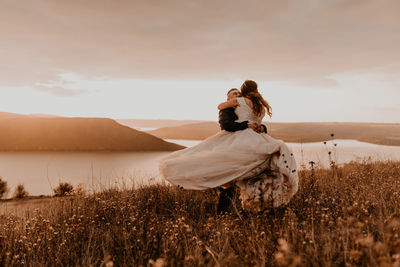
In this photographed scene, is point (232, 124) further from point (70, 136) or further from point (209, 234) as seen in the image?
point (70, 136)

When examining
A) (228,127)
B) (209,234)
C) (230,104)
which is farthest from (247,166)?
(209,234)

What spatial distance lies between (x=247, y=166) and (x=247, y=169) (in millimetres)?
47

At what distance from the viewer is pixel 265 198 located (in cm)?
425

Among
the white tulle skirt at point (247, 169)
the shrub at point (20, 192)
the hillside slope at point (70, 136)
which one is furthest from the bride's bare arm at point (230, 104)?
the hillside slope at point (70, 136)

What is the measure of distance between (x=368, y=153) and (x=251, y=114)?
7249mm

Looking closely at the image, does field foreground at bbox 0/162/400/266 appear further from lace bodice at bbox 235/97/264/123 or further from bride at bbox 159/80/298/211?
lace bodice at bbox 235/97/264/123

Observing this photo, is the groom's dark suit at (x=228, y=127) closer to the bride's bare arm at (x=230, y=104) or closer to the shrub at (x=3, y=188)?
the bride's bare arm at (x=230, y=104)

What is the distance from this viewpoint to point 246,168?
4.38 metres

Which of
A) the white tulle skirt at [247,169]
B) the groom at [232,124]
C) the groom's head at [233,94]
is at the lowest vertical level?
the white tulle skirt at [247,169]

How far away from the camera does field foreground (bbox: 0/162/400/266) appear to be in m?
2.22

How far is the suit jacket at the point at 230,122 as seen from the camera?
15.1 ft

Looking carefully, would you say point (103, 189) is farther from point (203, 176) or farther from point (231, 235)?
point (231, 235)

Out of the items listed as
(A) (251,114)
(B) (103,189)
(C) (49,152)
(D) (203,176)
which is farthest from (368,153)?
(C) (49,152)

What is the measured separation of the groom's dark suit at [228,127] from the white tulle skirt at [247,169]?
13 cm
